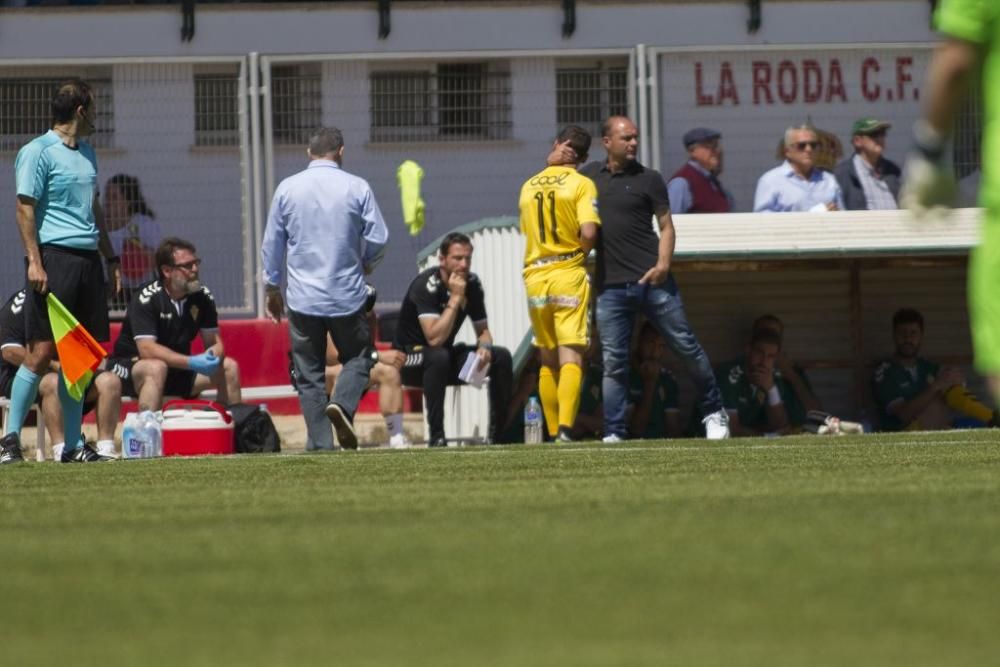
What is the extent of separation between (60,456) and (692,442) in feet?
11.5

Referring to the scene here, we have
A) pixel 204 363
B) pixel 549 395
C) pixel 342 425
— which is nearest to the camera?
pixel 342 425

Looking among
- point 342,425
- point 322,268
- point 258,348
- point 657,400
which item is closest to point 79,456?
point 342,425

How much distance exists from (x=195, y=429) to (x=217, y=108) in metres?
4.01

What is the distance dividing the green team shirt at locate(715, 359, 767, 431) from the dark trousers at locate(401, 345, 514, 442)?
1.64 metres

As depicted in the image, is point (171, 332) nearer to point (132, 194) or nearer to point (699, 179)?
point (132, 194)

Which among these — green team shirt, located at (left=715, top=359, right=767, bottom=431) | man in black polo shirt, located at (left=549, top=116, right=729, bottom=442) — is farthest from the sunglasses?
green team shirt, located at (left=715, top=359, right=767, bottom=431)

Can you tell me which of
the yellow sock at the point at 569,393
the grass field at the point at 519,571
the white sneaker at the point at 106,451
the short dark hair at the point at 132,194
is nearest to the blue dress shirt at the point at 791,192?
the yellow sock at the point at 569,393

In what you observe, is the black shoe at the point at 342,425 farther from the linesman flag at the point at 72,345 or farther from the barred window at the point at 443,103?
the barred window at the point at 443,103

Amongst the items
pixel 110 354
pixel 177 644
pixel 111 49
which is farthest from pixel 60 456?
pixel 111 49

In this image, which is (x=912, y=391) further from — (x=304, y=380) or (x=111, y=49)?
(x=111, y=49)

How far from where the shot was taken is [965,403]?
50.5 ft

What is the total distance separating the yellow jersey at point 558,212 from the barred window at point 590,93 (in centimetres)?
332

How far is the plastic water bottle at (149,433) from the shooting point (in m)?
12.7

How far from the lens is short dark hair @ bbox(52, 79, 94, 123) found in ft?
36.7
